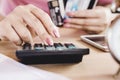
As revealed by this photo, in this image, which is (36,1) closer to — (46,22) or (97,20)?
(97,20)

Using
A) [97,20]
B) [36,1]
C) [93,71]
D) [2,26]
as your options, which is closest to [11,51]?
[2,26]

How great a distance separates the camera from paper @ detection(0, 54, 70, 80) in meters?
0.38

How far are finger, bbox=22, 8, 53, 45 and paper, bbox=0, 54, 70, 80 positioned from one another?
11 cm

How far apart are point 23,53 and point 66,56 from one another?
2.9 inches

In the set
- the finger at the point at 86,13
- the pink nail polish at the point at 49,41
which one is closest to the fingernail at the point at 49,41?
the pink nail polish at the point at 49,41

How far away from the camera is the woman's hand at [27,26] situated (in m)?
0.55

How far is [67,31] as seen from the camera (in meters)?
0.77

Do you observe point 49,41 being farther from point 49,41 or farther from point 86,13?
point 86,13

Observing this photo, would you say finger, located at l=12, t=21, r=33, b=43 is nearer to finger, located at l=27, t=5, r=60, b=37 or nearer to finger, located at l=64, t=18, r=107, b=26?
finger, located at l=27, t=5, r=60, b=37

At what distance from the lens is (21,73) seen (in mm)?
394

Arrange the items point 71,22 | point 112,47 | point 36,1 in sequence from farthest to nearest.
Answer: point 36,1
point 71,22
point 112,47

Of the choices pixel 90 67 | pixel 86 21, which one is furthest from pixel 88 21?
pixel 90 67

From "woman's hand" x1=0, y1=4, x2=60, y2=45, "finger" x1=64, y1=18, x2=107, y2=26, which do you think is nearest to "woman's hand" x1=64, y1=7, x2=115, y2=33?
"finger" x1=64, y1=18, x2=107, y2=26

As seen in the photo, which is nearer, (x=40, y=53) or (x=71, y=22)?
(x=40, y=53)
